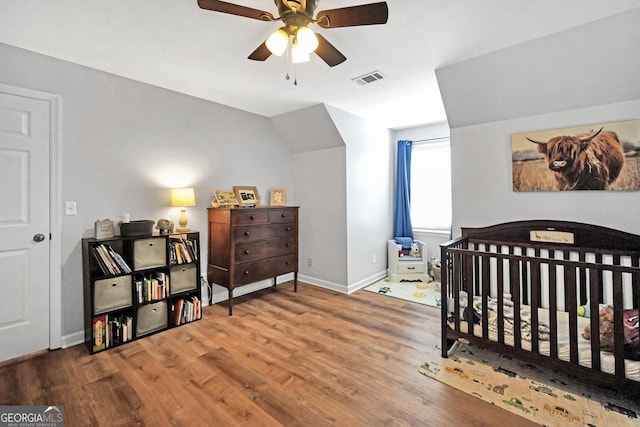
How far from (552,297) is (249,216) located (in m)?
2.79

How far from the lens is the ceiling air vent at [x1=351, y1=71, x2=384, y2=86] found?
268cm

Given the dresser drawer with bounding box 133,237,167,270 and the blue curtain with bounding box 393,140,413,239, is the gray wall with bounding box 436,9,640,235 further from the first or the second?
the dresser drawer with bounding box 133,237,167,270

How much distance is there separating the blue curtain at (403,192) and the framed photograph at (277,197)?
6.21 ft

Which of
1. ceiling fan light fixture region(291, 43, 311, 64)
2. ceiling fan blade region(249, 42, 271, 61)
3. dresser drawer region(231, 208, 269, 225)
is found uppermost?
ceiling fan blade region(249, 42, 271, 61)

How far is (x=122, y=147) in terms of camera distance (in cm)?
271

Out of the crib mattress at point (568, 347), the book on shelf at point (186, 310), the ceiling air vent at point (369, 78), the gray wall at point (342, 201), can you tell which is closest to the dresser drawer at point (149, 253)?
the book on shelf at point (186, 310)

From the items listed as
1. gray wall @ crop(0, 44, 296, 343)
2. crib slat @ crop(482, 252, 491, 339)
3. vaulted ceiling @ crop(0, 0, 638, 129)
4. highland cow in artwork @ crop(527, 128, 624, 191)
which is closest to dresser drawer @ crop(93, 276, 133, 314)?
gray wall @ crop(0, 44, 296, 343)

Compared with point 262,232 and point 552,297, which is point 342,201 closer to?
point 262,232

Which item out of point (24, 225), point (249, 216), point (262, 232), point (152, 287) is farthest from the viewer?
point (262, 232)

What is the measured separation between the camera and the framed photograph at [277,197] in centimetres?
402

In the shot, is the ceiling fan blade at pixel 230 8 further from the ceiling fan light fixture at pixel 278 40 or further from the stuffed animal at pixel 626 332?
the stuffed animal at pixel 626 332

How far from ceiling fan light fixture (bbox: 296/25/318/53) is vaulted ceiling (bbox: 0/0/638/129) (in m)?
0.39

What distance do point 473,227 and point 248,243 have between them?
8.04 feet

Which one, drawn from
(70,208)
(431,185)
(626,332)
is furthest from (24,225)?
(431,185)
